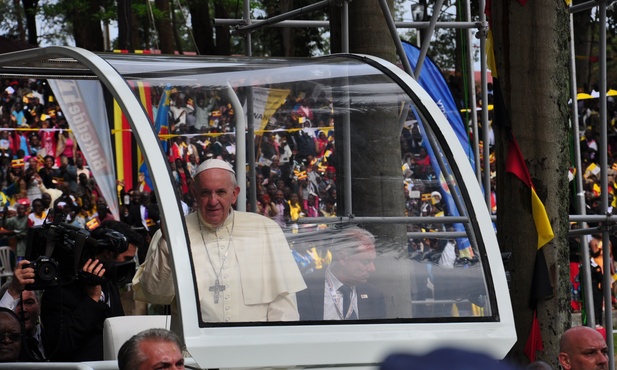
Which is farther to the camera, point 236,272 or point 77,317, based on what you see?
point 77,317

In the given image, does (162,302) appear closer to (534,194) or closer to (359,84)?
(359,84)

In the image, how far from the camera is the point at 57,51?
5691mm

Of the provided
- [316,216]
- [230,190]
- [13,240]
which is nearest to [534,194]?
[316,216]

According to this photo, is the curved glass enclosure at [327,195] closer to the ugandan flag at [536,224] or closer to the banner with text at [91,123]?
the ugandan flag at [536,224]

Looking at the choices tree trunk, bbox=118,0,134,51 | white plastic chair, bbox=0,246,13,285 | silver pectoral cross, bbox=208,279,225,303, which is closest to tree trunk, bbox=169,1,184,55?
tree trunk, bbox=118,0,134,51

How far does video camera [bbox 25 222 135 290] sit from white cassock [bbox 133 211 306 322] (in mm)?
482

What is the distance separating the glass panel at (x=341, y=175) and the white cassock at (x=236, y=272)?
27 millimetres

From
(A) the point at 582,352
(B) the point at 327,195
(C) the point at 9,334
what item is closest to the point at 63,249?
(C) the point at 9,334

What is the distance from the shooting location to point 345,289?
5375mm

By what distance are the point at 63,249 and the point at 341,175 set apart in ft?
4.50

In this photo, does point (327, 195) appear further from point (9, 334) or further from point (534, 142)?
point (9, 334)

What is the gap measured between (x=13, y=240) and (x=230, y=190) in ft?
58.3

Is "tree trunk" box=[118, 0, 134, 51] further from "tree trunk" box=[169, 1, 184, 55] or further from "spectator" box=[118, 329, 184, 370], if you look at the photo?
"spectator" box=[118, 329, 184, 370]

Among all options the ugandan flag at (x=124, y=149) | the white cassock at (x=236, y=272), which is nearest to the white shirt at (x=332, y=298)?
the white cassock at (x=236, y=272)
